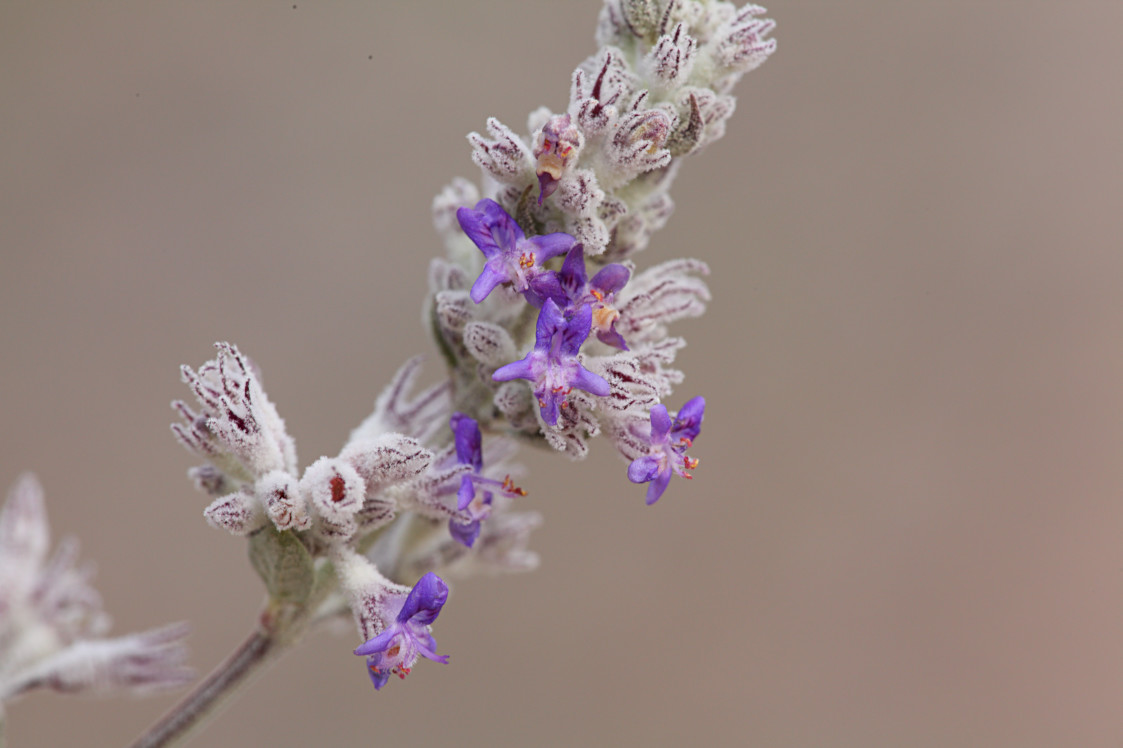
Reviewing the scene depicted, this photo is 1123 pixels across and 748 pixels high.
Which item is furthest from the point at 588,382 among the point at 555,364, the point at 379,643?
the point at 379,643

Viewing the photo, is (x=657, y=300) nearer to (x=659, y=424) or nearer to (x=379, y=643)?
Answer: (x=659, y=424)

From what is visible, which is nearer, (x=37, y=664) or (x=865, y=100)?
(x=37, y=664)

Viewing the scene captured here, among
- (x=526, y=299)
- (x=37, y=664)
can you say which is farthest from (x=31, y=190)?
(x=526, y=299)

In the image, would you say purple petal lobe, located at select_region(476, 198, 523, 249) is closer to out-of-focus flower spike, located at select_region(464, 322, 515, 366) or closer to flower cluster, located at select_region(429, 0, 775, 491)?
flower cluster, located at select_region(429, 0, 775, 491)

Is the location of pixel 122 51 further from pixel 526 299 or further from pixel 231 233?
pixel 526 299

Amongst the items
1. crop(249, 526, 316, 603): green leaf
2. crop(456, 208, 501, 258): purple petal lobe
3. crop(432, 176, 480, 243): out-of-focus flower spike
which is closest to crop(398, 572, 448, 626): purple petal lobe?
crop(249, 526, 316, 603): green leaf

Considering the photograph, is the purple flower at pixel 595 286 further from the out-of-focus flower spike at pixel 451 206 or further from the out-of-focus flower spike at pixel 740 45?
the out-of-focus flower spike at pixel 740 45
